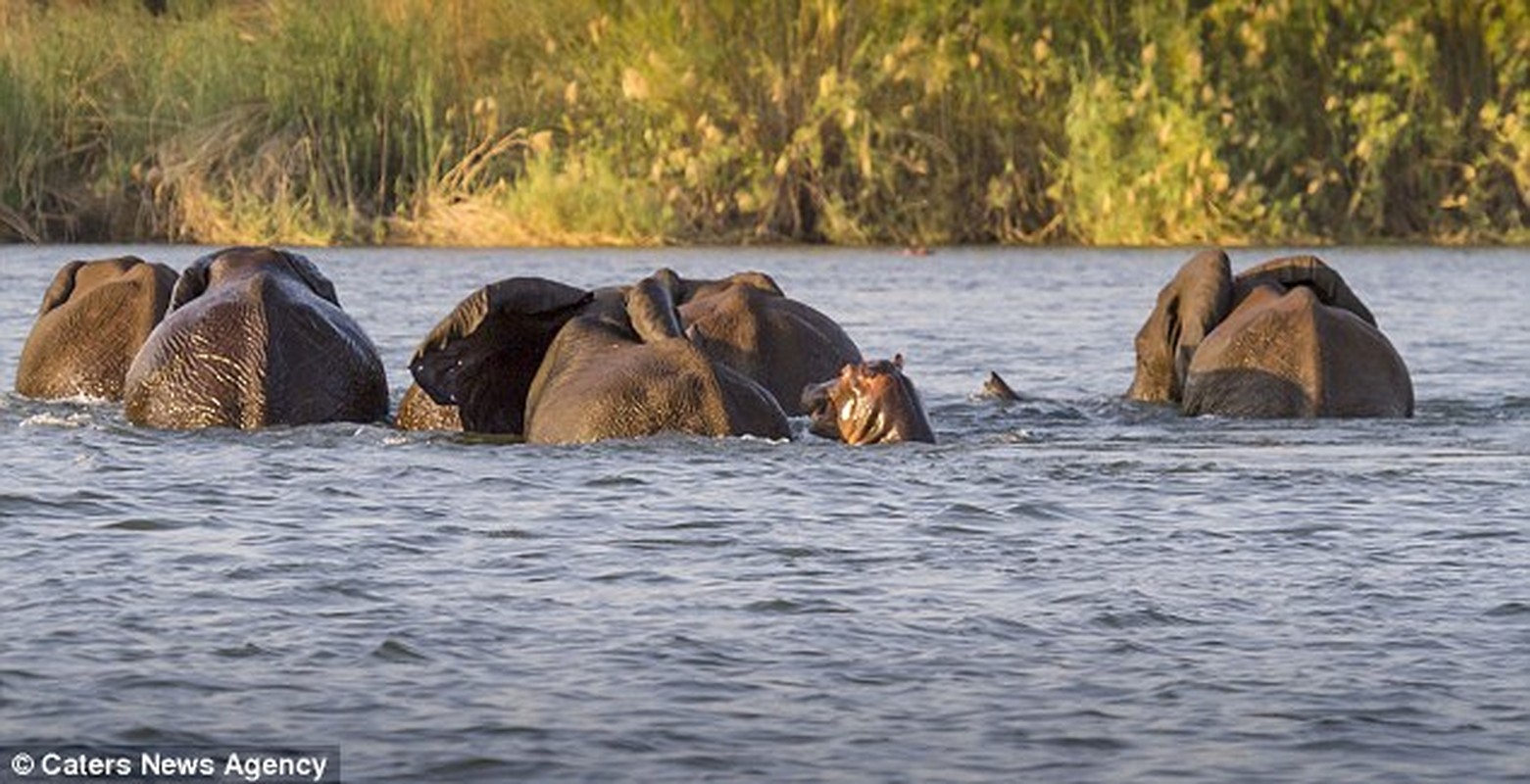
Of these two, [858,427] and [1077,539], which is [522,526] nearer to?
[1077,539]

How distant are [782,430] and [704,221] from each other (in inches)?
922

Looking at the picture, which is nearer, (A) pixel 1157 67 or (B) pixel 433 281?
(B) pixel 433 281

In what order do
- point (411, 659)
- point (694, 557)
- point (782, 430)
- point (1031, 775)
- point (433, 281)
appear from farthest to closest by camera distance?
1. point (433, 281)
2. point (782, 430)
3. point (694, 557)
4. point (411, 659)
5. point (1031, 775)

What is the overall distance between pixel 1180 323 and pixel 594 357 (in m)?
4.14

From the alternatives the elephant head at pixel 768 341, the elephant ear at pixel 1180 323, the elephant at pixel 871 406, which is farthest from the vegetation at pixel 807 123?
the elephant at pixel 871 406

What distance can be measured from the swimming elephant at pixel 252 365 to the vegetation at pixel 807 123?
69.2 feet

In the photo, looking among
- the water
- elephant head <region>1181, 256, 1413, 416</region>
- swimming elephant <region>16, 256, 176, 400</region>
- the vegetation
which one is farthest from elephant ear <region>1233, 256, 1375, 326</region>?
the vegetation

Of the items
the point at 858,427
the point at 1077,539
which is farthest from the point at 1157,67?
the point at 1077,539

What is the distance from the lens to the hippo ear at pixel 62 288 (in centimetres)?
1483

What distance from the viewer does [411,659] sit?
7293 millimetres

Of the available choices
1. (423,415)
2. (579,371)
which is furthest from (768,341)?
(579,371)

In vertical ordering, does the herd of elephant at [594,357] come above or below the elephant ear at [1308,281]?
below

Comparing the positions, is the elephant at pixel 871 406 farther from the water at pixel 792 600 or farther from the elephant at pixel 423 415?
the elephant at pixel 423 415

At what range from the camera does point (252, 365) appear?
1221 centimetres
